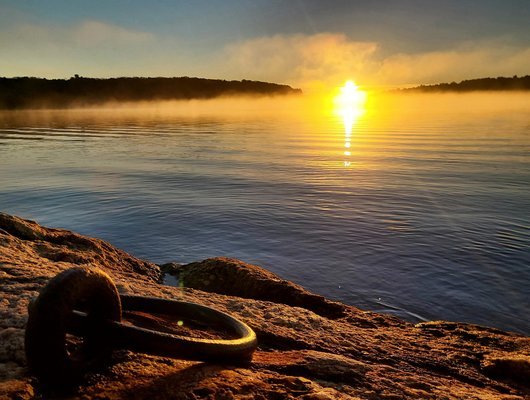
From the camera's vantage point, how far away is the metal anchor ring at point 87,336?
2.84 metres

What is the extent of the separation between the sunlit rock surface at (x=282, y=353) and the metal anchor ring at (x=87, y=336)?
131mm

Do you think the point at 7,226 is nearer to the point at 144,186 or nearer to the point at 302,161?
the point at 144,186

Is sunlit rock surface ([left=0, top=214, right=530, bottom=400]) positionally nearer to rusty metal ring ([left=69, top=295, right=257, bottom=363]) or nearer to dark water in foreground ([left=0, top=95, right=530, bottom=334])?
rusty metal ring ([left=69, top=295, right=257, bottom=363])

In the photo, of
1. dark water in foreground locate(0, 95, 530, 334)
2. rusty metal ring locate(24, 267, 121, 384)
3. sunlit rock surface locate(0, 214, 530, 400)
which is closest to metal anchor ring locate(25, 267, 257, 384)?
rusty metal ring locate(24, 267, 121, 384)

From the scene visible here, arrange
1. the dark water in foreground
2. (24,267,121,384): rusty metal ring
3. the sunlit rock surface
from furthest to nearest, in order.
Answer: the dark water in foreground < the sunlit rock surface < (24,267,121,384): rusty metal ring

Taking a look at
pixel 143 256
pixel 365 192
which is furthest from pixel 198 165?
pixel 143 256

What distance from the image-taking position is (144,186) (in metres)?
19.9

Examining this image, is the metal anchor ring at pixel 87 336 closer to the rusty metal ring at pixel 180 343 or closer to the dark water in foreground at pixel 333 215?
the rusty metal ring at pixel 180 343

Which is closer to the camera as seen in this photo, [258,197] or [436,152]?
[258,197]

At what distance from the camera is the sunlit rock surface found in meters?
3.14

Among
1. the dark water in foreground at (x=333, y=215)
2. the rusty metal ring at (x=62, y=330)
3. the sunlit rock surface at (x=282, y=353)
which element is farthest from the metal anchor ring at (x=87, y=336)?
the dark water in foreground at (x=333, y=215)

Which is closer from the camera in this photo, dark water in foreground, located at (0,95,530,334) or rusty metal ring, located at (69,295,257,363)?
rusty metal ring, located at (69,295,257,363)

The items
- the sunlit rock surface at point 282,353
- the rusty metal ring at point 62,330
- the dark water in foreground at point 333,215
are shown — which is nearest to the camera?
the rusty metal ring at point 62,330

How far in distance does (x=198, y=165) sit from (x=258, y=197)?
30.6ft
